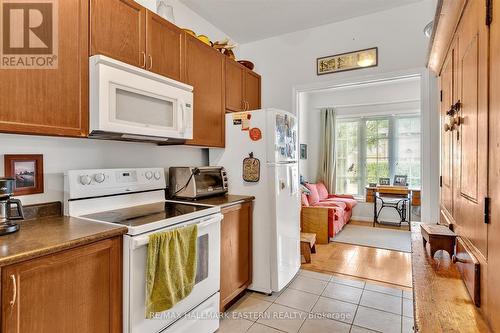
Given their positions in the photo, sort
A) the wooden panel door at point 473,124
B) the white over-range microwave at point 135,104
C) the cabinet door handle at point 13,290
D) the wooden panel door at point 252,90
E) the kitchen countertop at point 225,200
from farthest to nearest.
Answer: the wooden panel door at point 252,90, the kitchen countertop at point 225,200, the white over-range microwave at point 135,104, the cabinet door handle at point 13,290, the wooden panel door at point 473,124

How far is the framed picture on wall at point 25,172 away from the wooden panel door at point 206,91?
98cm

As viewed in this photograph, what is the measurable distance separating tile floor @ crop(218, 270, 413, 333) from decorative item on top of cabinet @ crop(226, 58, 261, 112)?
1835mm

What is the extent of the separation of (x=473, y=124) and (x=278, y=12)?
2423mm

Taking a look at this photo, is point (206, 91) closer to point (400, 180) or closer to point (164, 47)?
point (164, 47)

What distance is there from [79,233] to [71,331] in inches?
16.3

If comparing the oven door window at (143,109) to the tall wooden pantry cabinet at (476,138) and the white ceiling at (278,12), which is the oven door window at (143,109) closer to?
the white ceiling at (278,12)

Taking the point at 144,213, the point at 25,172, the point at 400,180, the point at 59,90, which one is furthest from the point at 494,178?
the point at 400,180

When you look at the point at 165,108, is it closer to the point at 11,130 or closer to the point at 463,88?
the point at 11,130

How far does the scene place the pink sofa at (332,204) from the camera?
400 cm

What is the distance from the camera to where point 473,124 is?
931 millimetres

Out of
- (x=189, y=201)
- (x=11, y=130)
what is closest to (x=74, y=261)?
(x=11, y=130)

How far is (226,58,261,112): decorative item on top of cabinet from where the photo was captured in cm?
271

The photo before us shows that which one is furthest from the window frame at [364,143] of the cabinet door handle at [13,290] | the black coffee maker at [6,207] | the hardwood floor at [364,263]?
the cabinet door handle at [13,290]

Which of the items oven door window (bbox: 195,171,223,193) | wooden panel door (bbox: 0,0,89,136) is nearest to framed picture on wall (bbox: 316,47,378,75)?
oven door window (bbox: 195,171,223,193)
